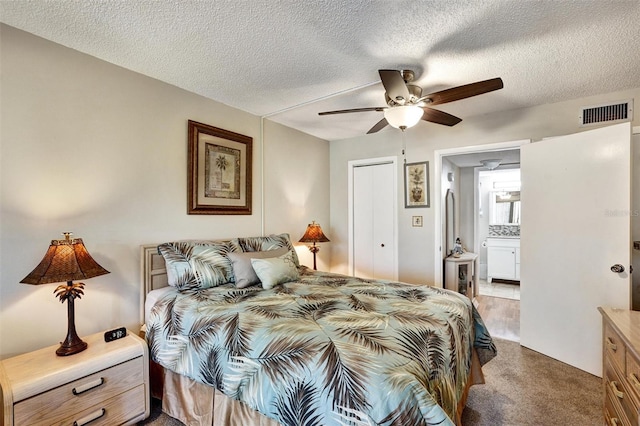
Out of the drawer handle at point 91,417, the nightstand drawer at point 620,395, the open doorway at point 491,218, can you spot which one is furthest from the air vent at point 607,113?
the drawer handle at point 91,417

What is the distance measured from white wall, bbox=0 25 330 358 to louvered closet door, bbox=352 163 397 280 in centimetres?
215

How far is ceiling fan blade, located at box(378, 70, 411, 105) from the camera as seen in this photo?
1.92m

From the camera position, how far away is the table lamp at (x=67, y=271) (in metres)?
1.63

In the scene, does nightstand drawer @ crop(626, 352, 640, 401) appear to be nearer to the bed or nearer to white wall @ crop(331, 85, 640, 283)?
the bed

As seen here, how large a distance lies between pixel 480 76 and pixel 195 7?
221 cm

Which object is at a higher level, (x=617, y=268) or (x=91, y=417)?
(x=617, y=268)

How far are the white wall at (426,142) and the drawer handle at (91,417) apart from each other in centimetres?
326

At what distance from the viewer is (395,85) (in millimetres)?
2006

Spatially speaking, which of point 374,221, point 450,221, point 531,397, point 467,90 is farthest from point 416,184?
point 531,397

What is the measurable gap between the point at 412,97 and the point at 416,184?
1819 millimetres

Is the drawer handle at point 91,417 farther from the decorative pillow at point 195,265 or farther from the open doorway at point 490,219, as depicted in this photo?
the open doorway at point 490,219

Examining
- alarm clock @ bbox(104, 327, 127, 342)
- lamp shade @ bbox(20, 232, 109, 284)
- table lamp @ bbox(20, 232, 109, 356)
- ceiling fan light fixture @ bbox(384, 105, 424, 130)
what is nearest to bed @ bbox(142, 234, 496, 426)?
alarm clock @ bbox(104, 327, 127, 342)

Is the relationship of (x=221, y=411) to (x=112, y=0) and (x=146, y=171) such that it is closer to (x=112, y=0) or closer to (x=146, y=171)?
(x=146, y=171)

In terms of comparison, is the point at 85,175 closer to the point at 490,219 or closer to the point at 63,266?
the point at 63,266
